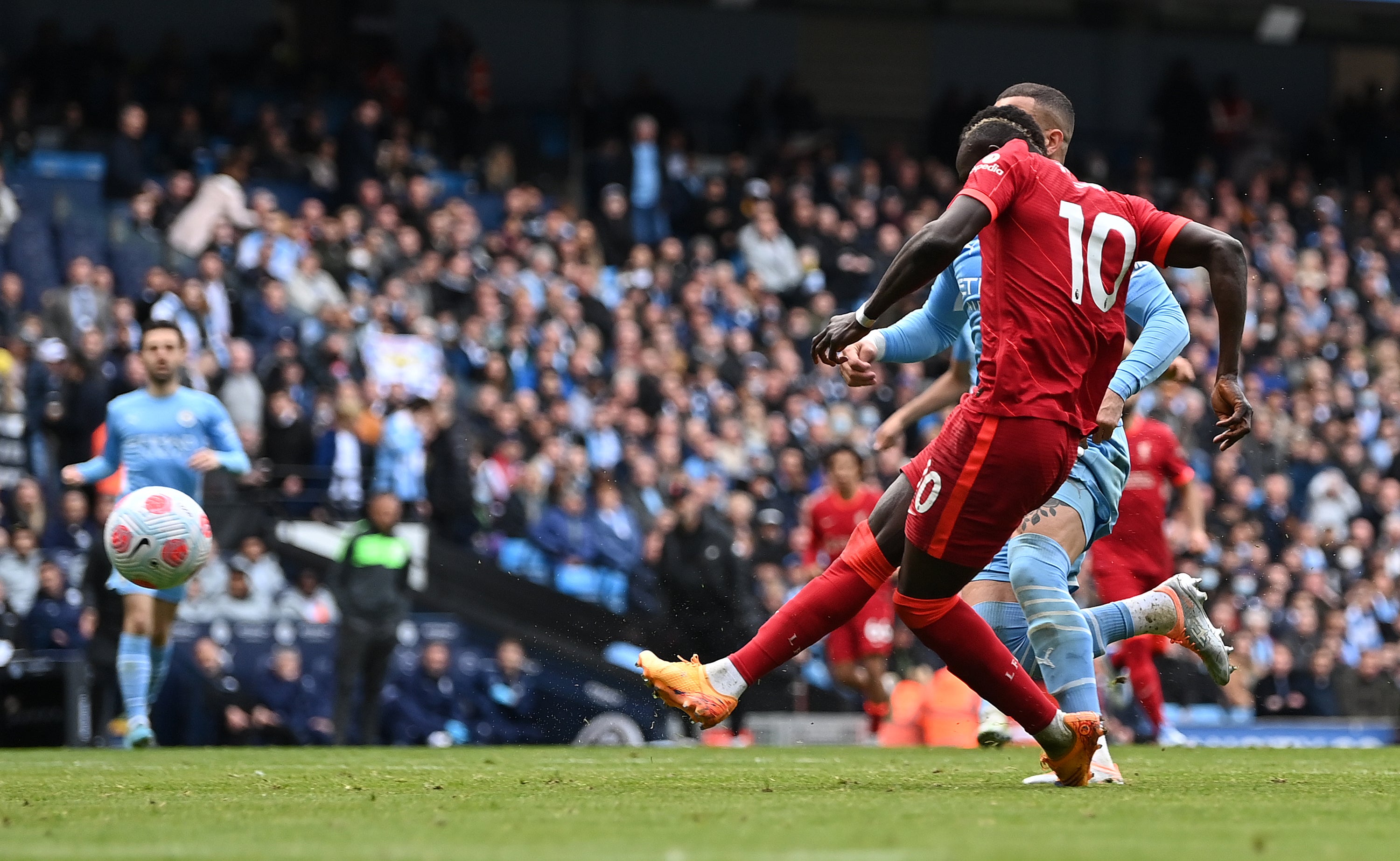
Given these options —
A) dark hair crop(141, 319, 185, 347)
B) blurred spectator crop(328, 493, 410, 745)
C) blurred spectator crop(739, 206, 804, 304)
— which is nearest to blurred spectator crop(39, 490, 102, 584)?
blurred spectator crop(328, 493, 410, 745)

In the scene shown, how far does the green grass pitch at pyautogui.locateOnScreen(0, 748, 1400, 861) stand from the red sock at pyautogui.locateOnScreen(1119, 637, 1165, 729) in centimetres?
212

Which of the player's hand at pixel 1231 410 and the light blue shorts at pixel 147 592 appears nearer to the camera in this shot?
the player's hand at pixel 1231 410

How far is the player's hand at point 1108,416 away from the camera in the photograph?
6.77 metres

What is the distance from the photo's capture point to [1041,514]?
720 cm

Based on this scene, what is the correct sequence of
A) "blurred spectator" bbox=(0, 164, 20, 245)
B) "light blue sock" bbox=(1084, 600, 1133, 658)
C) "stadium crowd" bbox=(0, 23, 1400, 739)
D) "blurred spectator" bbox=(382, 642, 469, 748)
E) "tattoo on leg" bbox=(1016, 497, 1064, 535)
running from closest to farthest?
1. "tattoo on leg" bbox=(1016, 497, 1064, 535)
2. "light blue sock" bbox=(1084, 600, 1133, 658)
3. "blurred spectator" bbox=(382, 642, 469, 748)
4. "stadium crowd" bbox=(0, 23, 1400, 739)
5. "blurred spectator" bbox=(0, 164, 20, 245)

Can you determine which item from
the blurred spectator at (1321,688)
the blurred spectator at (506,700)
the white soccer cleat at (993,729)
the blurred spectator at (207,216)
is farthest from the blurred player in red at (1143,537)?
the blurred spectator at (207,216)

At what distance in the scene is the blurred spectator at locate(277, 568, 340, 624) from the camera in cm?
1349

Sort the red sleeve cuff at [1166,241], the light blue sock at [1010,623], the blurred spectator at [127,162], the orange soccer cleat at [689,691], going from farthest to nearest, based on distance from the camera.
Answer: the blurred spectator at [127,162]
the light blue sock at [1010,623]
the orange soccer cleat at [689,691]
the red sleeve cuff at [1166,241]

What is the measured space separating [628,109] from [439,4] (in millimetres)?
3341

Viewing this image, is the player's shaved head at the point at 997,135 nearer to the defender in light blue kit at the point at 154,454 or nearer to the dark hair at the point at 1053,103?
the dark hair at the point at 1053,103

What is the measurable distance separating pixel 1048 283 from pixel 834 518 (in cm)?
682

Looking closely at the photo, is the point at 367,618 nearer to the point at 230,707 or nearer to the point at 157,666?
the point at 230,707

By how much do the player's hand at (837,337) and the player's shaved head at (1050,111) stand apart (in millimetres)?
1252

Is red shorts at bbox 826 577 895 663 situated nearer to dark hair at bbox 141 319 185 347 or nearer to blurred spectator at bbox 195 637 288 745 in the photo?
blurred spectator at bbox 195 637 288 745
